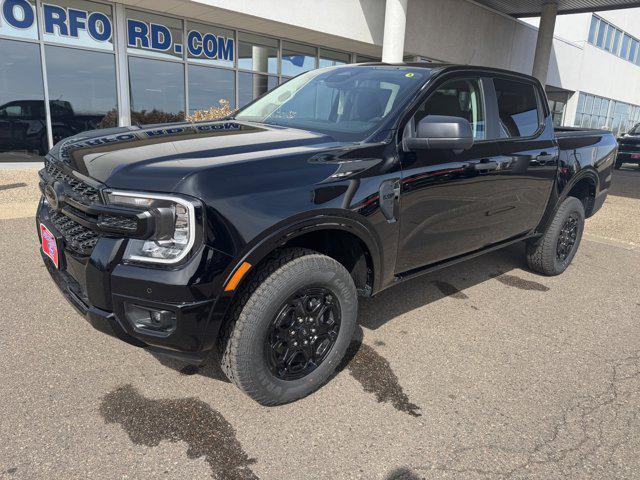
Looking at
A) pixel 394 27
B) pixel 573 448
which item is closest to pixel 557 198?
pixel 573 448

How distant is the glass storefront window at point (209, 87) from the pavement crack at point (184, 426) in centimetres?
1089

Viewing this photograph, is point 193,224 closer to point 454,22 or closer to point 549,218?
point 549,218

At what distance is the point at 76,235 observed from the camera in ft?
7.43

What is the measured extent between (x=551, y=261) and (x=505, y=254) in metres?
0.93

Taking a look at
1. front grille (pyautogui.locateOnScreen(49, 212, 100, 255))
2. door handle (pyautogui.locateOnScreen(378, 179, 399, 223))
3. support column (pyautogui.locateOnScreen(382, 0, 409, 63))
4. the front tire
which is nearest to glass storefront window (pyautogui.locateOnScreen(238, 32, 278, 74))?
support column (pyautogui.locateOnScreen(382, 0, 409, 63))

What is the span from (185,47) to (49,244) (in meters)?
10.9

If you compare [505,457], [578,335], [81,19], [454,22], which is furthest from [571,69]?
[505,457]

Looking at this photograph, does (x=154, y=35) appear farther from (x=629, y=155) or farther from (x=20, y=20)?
(x=629, y=155)

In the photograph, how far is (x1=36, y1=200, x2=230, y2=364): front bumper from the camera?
2006 mm

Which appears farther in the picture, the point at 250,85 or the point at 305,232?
the point at 250,85

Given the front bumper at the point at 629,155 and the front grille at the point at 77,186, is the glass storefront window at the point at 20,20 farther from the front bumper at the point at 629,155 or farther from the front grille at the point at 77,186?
the front bumper at the point at 629,155

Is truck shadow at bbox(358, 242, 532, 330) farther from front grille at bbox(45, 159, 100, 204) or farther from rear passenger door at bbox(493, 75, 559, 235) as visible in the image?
front grille at bbox(45, 159, 100, 204)

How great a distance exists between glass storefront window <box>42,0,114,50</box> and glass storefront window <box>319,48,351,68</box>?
21.6ft

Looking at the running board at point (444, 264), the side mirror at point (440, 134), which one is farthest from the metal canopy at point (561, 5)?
the side mirror at point (440, 134)
